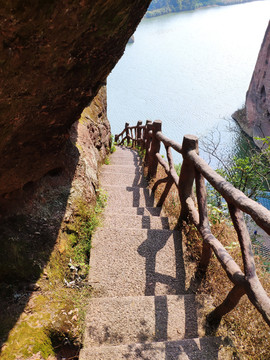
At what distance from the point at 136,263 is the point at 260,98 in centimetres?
2030

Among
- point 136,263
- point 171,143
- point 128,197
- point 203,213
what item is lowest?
point 128,197

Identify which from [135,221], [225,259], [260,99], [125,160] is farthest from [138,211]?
[260,99]

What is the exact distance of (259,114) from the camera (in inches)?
747

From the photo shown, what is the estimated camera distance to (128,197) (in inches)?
176

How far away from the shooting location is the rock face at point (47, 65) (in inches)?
51.9

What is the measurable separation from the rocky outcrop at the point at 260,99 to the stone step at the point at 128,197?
Result: 14.7 m

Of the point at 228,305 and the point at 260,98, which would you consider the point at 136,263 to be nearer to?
the point at 228,305

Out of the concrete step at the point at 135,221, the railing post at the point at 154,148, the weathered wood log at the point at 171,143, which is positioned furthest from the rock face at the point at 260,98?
the concrete step at the point at 135,221

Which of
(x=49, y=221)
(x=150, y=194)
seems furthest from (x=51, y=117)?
(x=150, y=194)

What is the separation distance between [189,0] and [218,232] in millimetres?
76856

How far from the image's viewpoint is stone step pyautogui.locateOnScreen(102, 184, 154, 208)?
14.2 feet

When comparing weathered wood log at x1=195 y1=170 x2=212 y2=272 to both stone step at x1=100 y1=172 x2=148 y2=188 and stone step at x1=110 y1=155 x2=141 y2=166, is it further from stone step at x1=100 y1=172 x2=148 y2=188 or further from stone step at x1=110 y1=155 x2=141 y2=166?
stone step at x1=110 y1=155 x2=141 y2=166

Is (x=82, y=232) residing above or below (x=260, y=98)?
above

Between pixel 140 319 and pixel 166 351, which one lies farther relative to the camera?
pixel 140 319
